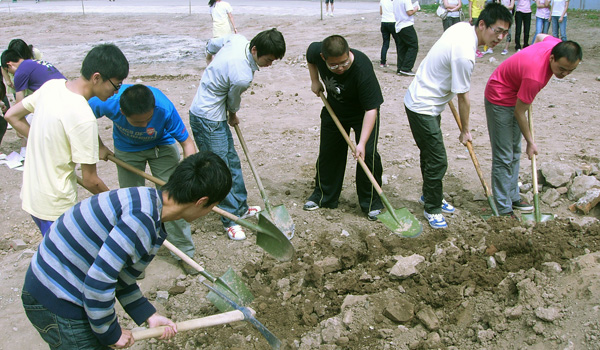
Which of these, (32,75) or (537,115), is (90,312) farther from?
(537,115)

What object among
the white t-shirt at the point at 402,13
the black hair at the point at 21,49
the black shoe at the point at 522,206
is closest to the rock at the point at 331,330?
the black shoe at the point at 522,206

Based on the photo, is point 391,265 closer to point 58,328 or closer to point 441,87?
point 441,87

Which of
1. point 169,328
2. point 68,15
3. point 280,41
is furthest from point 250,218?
point 68,15

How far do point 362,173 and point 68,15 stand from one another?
19791mm

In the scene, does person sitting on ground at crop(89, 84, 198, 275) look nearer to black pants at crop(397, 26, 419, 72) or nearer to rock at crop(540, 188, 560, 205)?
rock at crop(540, 188, 560, 205)

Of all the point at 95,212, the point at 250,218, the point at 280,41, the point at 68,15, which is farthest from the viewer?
the point at 68,15

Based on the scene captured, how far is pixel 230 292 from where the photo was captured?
337 cm

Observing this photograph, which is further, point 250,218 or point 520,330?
point 250,218

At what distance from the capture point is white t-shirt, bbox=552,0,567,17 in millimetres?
10281

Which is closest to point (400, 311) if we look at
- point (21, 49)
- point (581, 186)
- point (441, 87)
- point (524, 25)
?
point (441, 87)

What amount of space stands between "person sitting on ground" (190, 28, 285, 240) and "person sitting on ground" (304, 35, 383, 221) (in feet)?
1.53

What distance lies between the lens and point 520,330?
2.84m

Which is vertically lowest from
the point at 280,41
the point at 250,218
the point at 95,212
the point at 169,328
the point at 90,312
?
the point at 250,218

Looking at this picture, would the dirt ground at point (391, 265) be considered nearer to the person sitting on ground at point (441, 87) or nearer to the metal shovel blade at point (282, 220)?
the metal shovel blade at point (282, 220)
